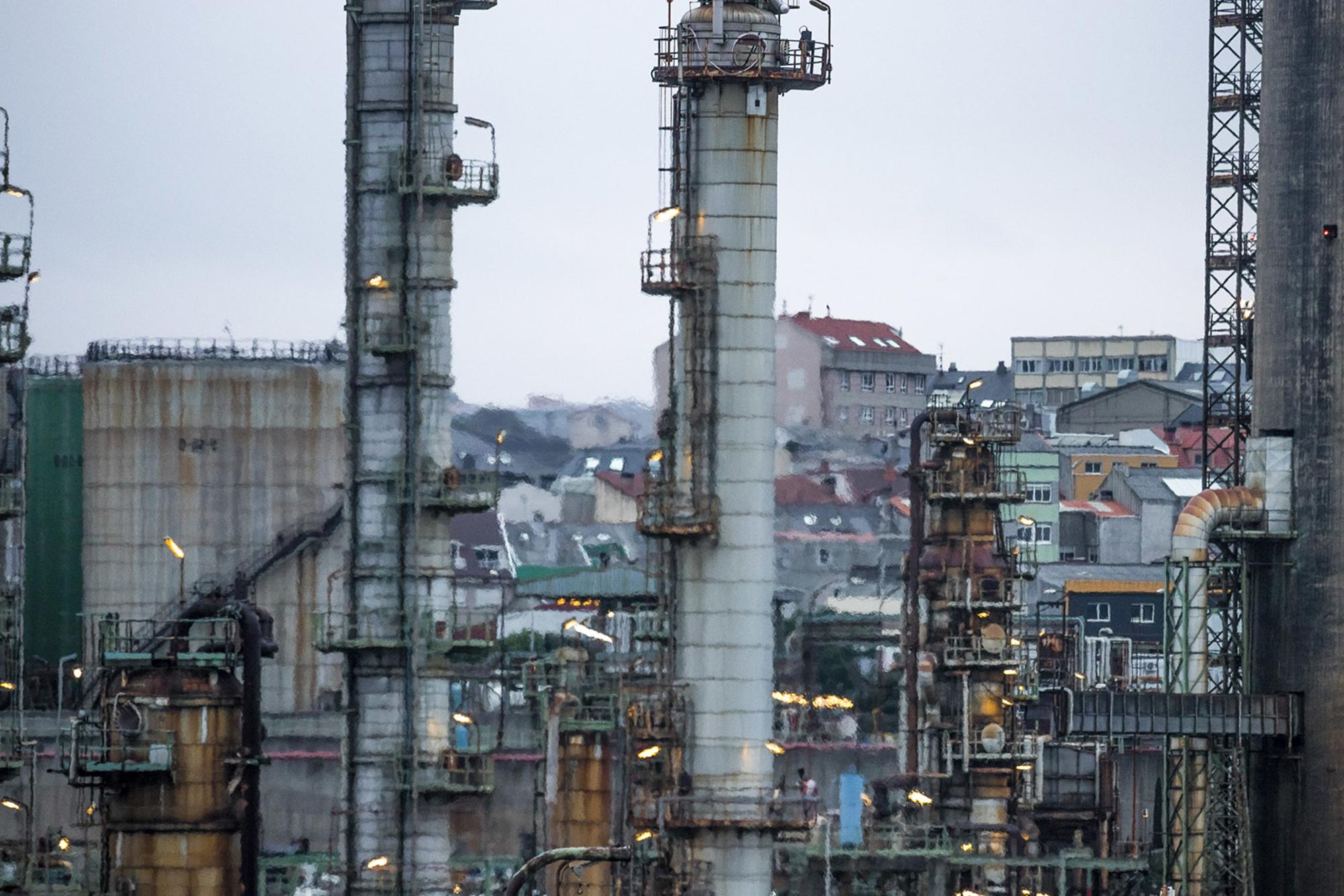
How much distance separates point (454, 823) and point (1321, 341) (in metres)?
33.9

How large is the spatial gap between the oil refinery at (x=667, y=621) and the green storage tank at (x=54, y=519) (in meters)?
0.20

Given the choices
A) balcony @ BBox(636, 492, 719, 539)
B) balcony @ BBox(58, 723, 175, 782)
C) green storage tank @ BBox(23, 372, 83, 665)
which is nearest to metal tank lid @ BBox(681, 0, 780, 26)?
balcony @ BBox(636, 492, 719, 539)

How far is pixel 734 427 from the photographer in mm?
52844

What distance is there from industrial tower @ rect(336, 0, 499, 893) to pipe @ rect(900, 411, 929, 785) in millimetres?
14782

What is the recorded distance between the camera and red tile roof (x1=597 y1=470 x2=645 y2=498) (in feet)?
437

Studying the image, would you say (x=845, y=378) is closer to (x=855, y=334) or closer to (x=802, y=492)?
(x=855, y=334)

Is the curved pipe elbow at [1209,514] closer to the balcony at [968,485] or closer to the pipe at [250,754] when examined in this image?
the balcony at [968,485]

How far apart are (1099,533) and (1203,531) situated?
6671 cm

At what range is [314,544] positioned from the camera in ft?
315

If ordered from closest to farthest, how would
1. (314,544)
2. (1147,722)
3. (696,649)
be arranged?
(696,649) → (1147,722) → (314,544)

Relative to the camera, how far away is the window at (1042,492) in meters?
128

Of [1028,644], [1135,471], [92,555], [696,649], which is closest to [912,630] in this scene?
[1028,644]

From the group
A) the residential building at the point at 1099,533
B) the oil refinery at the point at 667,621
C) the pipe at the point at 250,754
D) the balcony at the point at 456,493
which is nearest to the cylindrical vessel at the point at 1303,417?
the oil refinery at the point at 667,621

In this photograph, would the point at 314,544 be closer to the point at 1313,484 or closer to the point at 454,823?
the point at 454,823
